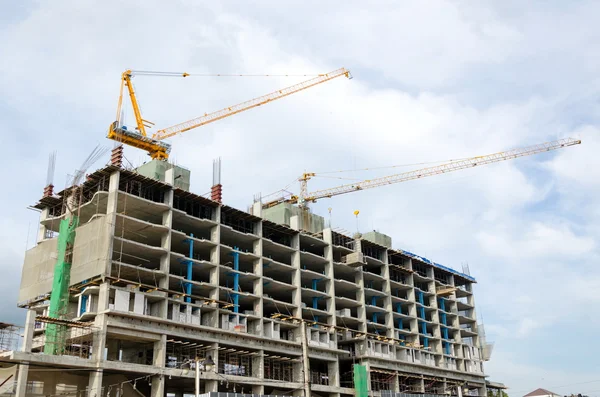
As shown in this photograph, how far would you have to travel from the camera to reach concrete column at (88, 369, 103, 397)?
65.2 metres

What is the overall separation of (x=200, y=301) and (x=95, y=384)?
59.4 ft

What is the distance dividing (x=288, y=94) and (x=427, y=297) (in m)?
49.0

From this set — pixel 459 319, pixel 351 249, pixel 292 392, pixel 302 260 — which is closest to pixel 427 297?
pixel 459 319

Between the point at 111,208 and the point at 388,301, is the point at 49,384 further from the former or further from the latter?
the point at 388,301

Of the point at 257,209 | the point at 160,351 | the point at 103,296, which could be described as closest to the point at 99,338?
the point at 103,296

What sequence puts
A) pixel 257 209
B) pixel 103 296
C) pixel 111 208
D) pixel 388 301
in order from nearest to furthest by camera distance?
pixel 103 296
pixel 111 208
pixel 257 209
pixel 388 301

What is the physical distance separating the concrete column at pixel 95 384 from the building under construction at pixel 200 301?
150mm

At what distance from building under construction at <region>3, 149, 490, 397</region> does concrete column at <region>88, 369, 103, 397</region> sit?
0.15 meters

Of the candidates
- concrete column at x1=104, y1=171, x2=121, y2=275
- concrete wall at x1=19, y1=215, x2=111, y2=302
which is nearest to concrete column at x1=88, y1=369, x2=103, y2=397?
concrete column at x1=104, y1=171, x2=121, y2=275

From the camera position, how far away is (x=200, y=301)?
8031cm

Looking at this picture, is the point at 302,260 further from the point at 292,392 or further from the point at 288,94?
the point at 288,94

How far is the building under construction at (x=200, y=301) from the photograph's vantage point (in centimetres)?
7100

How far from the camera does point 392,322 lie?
109 metres

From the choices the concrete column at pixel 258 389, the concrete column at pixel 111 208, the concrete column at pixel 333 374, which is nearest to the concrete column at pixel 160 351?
the concrete column at pixel 111 208
